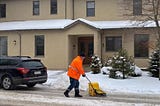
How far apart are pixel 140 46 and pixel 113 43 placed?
2.41 meters

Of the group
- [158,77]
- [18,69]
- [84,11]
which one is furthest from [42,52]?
[18,69]

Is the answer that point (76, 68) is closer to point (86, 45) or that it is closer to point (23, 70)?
point (23, 70)

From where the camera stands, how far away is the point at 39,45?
3003cm

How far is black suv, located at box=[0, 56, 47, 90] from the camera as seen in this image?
1623cm

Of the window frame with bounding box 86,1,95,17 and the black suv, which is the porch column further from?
the black suv

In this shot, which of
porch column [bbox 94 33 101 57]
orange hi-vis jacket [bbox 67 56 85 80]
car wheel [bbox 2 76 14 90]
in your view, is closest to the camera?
orange hi-vis jacket [bbox 67 56 85 80]

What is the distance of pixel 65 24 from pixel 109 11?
14.3ft

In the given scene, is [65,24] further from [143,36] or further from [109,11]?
[143,36]

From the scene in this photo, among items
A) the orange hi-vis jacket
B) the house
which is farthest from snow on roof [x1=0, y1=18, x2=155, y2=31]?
the orange hi-vis jacket

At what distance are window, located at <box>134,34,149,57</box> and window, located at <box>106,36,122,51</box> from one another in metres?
1.39

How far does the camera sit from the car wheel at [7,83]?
16.5 meters

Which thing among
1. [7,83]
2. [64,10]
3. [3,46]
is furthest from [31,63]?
[3,46]

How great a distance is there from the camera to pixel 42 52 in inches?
1177

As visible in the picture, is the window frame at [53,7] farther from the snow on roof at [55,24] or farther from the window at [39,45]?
the window at [39,45]
